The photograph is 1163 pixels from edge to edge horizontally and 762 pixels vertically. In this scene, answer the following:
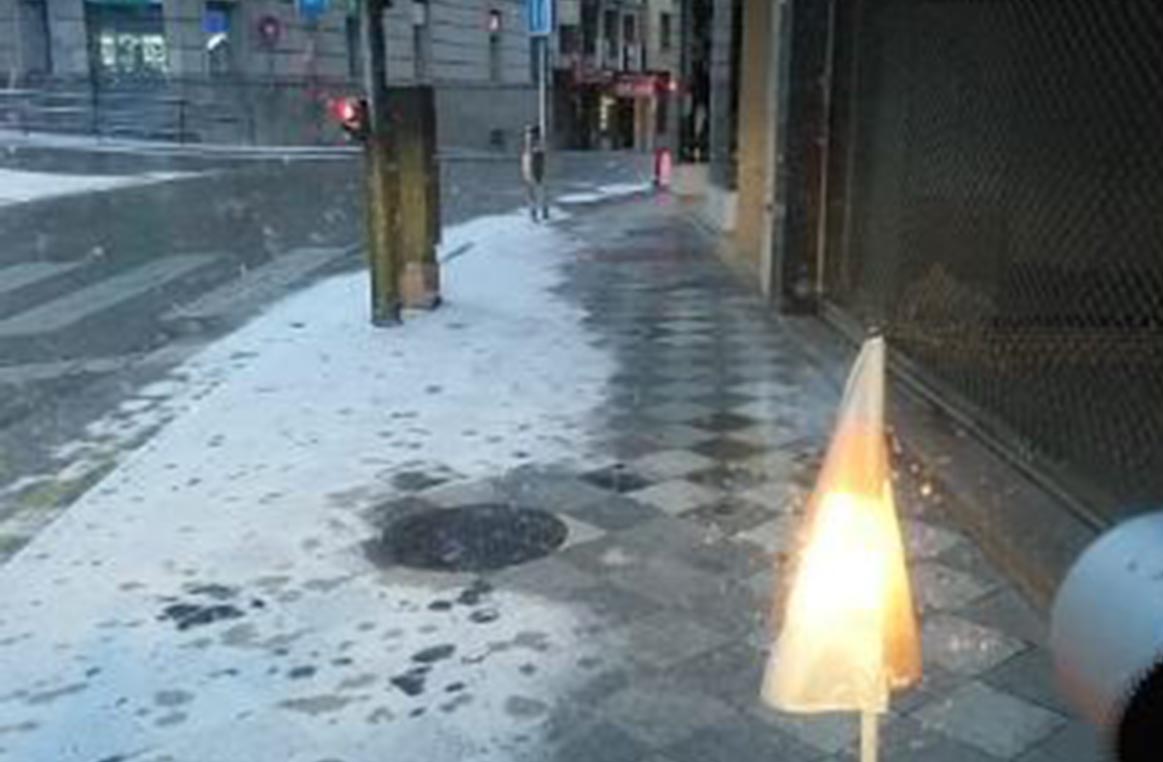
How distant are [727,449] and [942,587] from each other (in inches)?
86.3

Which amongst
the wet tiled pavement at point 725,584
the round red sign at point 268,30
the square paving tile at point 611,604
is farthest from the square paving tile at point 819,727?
the round red sign at point 268,30

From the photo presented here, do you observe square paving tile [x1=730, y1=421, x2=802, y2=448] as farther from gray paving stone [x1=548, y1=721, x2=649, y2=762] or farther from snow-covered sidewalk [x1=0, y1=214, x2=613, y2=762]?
gray paving stone [x1=548, y1=721, x2=649, y2=762]

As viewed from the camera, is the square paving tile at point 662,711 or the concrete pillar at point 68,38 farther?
the concrete pillar at point 68,38

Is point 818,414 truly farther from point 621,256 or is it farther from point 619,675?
point 621,256

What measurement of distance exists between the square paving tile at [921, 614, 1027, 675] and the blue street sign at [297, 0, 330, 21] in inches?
1329

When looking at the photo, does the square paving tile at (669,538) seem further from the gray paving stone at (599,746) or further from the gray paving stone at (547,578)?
the gray paving stone at (599,746)

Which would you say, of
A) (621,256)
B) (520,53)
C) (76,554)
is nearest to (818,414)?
(76,554)

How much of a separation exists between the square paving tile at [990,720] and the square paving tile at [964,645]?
0.19m

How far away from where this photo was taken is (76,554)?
20.6 feet

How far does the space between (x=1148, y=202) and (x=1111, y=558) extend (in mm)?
3171

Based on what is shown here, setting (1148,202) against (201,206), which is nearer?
(1148,202)

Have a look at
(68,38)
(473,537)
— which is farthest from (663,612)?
(68,38)

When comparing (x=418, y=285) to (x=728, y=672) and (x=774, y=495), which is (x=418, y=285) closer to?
(x=774, y=495)

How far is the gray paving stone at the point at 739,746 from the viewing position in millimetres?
4383
